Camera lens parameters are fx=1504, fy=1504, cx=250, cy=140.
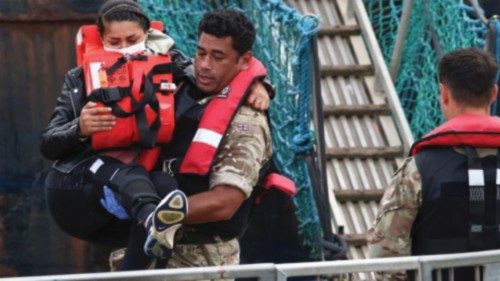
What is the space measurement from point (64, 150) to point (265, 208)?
299cm

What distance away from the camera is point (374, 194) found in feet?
28.2

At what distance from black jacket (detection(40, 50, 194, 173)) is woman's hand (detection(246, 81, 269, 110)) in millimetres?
262

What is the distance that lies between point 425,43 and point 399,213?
12.2 ft

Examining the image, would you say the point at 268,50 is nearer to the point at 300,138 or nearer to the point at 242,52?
the point at 300,138

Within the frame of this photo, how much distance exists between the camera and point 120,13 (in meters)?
6.27

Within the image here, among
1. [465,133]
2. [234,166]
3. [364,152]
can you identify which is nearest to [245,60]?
[234,166]

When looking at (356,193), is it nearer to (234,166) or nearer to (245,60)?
(245,60)

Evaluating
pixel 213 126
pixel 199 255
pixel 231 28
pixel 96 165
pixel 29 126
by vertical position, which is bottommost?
pixel 199 255

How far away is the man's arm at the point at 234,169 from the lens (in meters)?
6.02

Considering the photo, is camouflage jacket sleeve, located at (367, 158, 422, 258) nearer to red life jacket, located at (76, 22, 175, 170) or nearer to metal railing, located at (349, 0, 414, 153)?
red life jacket, located at (76, 22, 175, 170)

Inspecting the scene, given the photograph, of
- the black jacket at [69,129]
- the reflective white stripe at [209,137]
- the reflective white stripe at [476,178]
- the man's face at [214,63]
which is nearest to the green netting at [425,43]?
the man's face at [214,63]

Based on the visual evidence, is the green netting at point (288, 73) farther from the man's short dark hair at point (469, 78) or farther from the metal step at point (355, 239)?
the man's short dark hair at point (469, 78)

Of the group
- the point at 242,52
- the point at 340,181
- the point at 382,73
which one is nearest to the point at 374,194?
the point at 340,181

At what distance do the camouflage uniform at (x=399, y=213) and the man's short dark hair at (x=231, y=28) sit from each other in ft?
3.43
